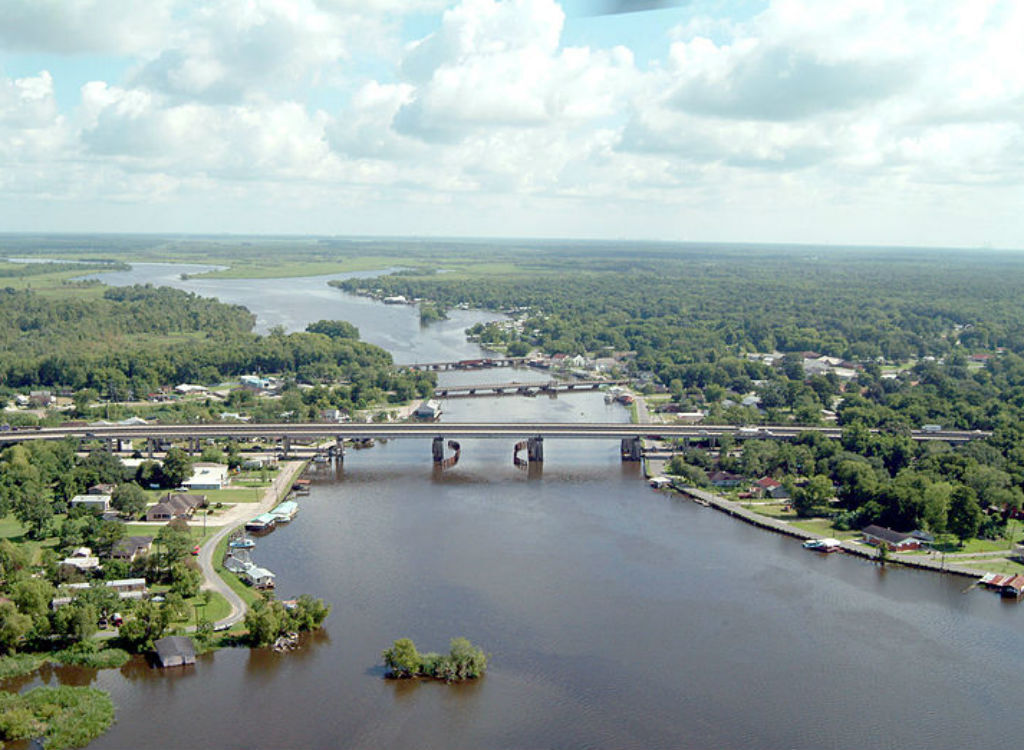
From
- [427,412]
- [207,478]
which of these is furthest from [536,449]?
[207,478]

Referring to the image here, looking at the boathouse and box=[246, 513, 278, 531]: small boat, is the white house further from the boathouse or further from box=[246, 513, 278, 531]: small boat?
the boathouse

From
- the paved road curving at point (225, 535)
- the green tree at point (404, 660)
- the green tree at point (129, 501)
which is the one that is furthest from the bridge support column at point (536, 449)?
the green tree at point (404, 660)

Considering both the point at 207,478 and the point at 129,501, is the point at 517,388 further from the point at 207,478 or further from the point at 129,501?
the point at 129,501

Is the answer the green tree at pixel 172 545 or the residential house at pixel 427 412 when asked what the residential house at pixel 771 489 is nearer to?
the residential house at pixel 427 412

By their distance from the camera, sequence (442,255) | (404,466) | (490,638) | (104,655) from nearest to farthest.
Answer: (104,655) → (490,638) → (404,466) → (442,255)

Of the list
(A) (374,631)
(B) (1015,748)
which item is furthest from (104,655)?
(B) (1015,748)

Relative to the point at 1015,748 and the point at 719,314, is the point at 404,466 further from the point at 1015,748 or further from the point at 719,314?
the point at 719,314
